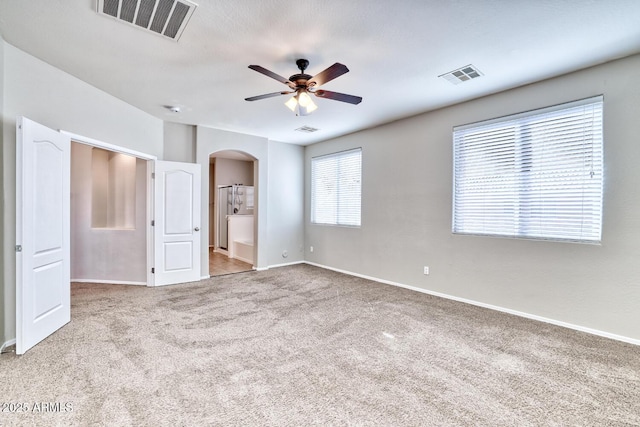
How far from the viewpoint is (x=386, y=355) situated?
2623 mm

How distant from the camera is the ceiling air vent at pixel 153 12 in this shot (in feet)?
6.82

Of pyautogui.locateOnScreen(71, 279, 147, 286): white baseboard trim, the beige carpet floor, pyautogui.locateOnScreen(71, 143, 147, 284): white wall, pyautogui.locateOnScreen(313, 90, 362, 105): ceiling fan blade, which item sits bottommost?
the beige carpet floor

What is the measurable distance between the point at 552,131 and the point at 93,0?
4.53m

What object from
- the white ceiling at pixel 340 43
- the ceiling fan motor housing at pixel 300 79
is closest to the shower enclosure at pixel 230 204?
the white ceiling at pixel 340 43

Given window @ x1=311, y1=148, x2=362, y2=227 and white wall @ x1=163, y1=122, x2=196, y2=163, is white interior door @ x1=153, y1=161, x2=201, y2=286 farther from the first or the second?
window @ x1=311, y1=148, x2=362, y2=227

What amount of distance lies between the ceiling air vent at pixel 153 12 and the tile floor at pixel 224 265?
14.3 feet

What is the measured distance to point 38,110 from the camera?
292 cm

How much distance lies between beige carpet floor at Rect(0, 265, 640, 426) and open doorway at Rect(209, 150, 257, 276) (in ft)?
12.3

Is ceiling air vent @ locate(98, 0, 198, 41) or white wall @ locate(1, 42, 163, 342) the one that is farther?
white wall @ locate(1, 42, 163, 342)

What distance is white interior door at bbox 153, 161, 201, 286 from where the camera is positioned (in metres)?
4.74

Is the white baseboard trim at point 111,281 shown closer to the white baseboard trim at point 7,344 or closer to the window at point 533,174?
the white baseboard trim at point 7,344

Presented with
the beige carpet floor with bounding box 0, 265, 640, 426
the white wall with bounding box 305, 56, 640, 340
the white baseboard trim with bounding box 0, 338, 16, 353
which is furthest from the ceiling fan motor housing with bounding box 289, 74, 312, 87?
the white baseboard trim with bounding box 0, 338, 16, 353

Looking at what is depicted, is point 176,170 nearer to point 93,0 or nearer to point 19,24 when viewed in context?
point 19,24

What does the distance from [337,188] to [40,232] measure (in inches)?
182
